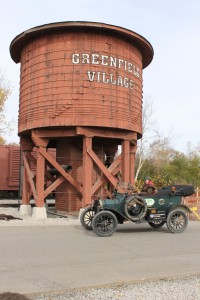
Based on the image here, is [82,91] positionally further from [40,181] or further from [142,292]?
[142,292]

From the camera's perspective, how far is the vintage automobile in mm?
10297

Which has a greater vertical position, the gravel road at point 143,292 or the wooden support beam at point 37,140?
the wooden support beam at point 37,140

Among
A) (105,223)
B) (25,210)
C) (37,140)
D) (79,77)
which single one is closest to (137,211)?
(105,223)

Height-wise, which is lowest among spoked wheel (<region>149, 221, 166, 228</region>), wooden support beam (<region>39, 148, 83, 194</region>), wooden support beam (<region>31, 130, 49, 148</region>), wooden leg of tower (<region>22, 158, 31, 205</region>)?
spoked wheel (<region>149, 221, 166, 228</region>)

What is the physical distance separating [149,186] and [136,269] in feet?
17.1

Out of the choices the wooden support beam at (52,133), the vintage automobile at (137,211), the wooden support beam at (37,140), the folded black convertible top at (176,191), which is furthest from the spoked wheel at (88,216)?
the wooden support beam at (37,140)

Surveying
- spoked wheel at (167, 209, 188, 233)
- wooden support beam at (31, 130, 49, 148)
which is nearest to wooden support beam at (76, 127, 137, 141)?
wooden support beam at (31, 130, 49, 148)

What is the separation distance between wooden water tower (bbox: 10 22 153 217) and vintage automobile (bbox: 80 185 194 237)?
3.43 m

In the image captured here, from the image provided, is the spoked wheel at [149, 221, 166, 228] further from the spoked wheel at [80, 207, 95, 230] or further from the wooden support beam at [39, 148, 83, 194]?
the wooden support beam at [39, 148, 83, 194]

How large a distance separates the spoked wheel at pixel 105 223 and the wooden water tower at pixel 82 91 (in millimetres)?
3885

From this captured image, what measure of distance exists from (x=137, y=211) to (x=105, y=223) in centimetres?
103

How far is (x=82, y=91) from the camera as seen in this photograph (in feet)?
46.8

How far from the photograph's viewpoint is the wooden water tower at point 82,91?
14.2m

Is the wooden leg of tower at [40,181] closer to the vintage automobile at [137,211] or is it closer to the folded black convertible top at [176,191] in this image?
the vintage automobile at [137,211]
